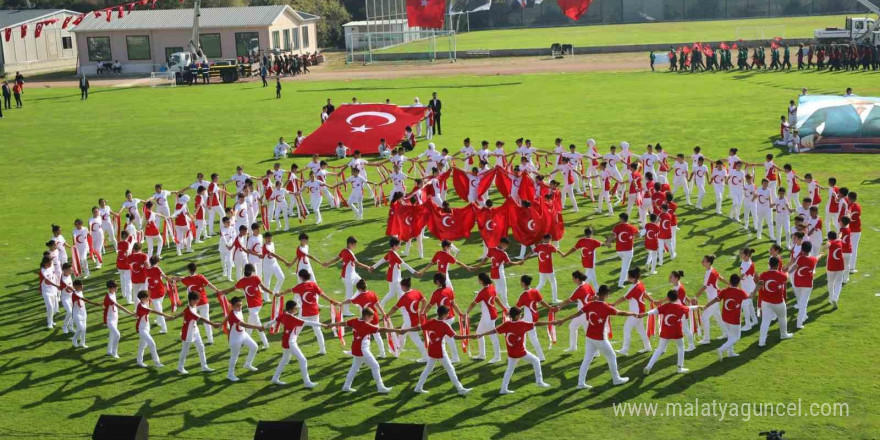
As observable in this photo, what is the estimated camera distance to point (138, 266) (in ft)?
65.6

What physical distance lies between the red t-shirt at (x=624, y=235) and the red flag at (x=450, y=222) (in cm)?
539

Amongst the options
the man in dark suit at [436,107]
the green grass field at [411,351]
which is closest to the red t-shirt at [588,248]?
the green grass field at [411,351]

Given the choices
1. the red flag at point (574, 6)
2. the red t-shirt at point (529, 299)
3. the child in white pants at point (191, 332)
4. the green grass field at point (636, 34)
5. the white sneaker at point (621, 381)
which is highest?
the red flag at point (574, 6)

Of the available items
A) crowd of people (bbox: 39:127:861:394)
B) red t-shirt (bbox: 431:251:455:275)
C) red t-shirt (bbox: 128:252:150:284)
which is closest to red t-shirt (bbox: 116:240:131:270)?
crowd of people (bbox: 39:127:861:394)

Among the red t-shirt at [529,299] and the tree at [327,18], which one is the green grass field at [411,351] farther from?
the tree at [327,18]

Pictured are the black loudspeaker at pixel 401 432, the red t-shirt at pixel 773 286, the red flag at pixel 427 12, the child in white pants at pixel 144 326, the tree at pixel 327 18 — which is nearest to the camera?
the black loudspeaker at pixel 401 432

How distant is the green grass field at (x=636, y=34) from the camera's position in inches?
3629

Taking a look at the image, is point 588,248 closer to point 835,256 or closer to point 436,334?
point 835,256

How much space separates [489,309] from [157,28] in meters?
71.3

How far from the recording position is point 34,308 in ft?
71.4

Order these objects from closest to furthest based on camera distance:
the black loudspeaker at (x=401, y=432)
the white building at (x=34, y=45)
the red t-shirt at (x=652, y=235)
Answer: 1. the black loudspeaker at (x=401, y=432)
2. the red t-shirt at (x=652, y=235)
3. the white building at (x=34, y=45)

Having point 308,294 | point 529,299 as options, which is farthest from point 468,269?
point 308,294

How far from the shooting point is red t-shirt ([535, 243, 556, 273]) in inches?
779

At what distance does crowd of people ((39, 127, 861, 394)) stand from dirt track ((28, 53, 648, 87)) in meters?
41.9
